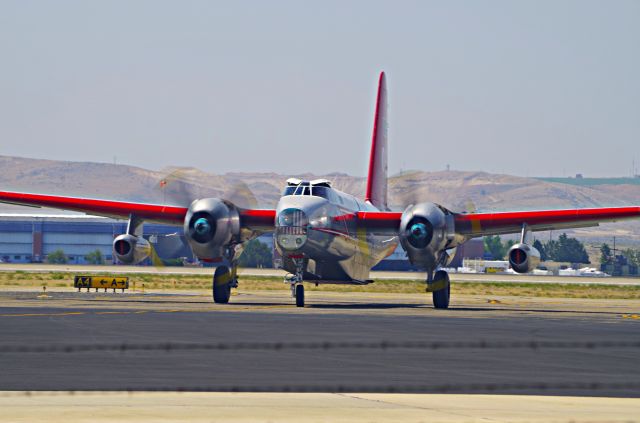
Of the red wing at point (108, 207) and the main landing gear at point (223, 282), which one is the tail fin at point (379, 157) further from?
the main landing gear at point (223, 282)

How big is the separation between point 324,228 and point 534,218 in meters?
8.72

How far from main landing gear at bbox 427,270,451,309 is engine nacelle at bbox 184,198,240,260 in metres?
7.69

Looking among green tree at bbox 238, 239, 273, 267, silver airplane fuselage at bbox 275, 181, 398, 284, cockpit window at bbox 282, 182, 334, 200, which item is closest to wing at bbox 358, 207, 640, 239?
silver airplane fuselage at bbox 275, 181, 398, 284

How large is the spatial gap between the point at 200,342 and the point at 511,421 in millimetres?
11439

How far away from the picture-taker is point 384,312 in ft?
130

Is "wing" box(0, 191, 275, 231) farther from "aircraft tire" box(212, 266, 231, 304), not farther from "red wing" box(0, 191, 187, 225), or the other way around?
"aircraft tire" box(212, 266, 231, 304)

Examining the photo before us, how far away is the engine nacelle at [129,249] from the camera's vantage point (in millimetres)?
44688

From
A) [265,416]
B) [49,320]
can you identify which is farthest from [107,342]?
[265,416]

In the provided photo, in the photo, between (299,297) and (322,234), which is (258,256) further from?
(322,234)

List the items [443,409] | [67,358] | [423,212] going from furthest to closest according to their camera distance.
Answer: [423,212] → [67,358] → [443,409]

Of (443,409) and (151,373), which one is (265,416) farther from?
(151,373)

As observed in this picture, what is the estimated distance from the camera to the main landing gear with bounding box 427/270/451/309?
44.0 m

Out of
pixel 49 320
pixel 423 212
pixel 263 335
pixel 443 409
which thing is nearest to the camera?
pixel 443 409

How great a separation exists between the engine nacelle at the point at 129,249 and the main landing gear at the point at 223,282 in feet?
10.3
